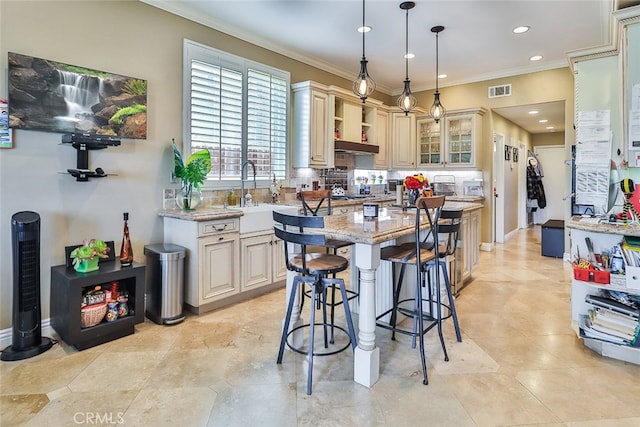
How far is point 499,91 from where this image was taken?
19.6ft

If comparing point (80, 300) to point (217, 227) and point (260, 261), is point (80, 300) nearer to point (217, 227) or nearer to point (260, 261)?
point (217, 227)

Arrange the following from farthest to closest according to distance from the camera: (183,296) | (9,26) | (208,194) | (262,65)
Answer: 1. (262,65)
2. (208,194)
3. (183,296)
4. (9,26)

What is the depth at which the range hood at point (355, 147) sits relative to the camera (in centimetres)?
525

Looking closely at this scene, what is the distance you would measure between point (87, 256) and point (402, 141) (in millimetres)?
5253

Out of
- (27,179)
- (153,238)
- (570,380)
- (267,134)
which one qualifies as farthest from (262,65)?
(570,380)

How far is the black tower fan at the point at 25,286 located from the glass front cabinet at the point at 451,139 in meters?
5.78

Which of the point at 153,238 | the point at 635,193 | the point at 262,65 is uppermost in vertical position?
the point at 262,65

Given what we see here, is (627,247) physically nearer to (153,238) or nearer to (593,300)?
(593,300)

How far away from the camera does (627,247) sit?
244 cm

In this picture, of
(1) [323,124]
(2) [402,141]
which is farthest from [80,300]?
(2) [402,141]

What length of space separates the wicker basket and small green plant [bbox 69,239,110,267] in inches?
13.6

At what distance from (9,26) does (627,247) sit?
453cm

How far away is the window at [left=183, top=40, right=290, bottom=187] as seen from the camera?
147 inches

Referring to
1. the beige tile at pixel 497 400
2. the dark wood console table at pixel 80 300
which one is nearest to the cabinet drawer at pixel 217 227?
the dark wood console table at pixel 80 300
